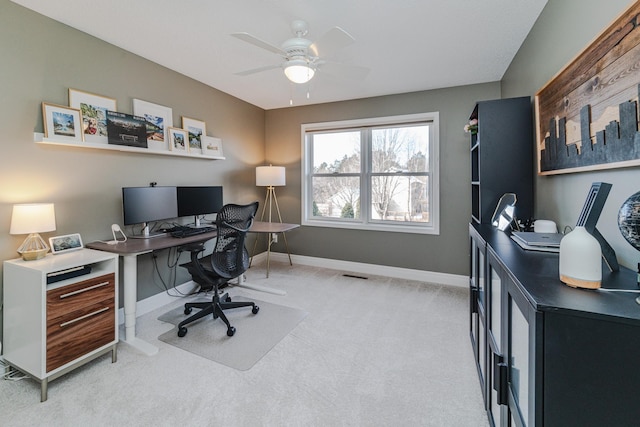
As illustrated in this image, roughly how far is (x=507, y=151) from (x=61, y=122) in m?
3.53

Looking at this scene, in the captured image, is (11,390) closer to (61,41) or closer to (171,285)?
(171,285)

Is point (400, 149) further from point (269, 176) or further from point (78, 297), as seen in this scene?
point (78, 297)

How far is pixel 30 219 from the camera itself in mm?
1970

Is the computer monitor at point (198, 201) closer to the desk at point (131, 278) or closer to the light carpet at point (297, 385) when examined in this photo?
the desk at point (131, 278)

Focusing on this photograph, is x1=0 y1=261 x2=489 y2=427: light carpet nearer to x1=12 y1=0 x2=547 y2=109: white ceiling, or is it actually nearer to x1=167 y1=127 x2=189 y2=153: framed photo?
x1=167 y1=127 x2=189 y2=153: framed photo

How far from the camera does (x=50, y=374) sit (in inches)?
70.8

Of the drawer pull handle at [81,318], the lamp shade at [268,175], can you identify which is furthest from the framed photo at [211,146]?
the drawer pull handle at [81,318]

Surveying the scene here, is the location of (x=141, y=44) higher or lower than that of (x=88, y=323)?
higher

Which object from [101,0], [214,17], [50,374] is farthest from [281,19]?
[50,374]

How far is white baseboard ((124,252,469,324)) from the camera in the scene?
3062mm

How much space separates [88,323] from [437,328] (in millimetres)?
Result: 2775

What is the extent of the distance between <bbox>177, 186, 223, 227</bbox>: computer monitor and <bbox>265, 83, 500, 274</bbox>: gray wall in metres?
1.43

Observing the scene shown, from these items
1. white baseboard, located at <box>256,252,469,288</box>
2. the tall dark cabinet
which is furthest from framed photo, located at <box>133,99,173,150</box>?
the tall dark cabinet

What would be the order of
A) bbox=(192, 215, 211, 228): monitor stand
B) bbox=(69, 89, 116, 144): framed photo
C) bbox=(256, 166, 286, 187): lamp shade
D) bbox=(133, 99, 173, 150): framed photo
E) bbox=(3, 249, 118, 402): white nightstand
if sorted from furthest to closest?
bbox=(256, 166, 286, 187): lamp shade → bbox=(192, 215, 211, 228): monitor stand → bbox=(133, 99, 173, 150): framed photo → bbox=(69, 89, 116, 144): framed photo → bbox=(3, 249, 118, 402): white nightstand
